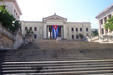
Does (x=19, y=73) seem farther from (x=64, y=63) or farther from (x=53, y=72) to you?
(x=64, y=63)

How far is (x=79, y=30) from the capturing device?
185 feet

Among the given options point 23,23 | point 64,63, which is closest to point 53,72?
point 64,63

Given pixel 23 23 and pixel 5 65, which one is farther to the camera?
pixel 23 23

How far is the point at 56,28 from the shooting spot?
4884 centimetres

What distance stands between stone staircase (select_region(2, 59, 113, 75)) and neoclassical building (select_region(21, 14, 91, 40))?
38.4 meters

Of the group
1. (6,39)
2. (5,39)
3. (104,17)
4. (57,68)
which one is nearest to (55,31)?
(104,17)

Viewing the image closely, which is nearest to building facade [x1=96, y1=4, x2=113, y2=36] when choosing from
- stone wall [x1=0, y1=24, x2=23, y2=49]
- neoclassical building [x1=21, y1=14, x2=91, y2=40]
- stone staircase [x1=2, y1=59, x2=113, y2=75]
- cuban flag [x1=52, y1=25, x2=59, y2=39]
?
neoclassical building [x1=21, y1=14, x2=91, y2=40]

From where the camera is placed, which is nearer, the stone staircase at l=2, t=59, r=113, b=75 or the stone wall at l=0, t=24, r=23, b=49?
the stone staircase at l=2, t=59, r=113, b=75

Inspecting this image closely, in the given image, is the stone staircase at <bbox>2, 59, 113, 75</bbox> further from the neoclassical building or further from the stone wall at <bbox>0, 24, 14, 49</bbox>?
the neoclassical building

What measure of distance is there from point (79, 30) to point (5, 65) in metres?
50.5

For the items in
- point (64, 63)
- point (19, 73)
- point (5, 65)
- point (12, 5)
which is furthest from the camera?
point (12, 5)

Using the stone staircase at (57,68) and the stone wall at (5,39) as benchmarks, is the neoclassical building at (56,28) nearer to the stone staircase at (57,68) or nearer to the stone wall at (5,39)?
the stone wall at (5,39)

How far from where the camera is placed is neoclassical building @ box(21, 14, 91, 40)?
5159cm

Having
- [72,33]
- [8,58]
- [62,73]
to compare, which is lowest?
[62,73]
